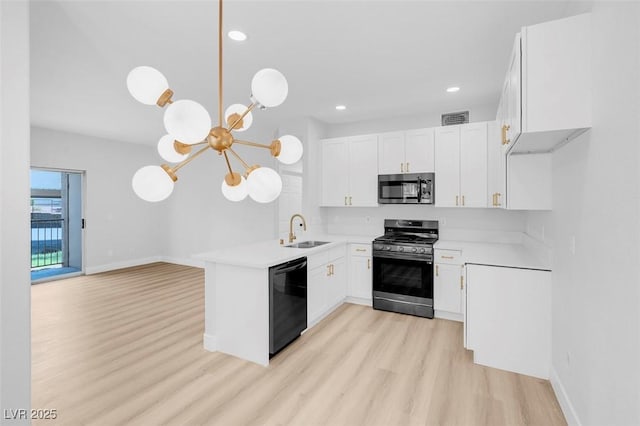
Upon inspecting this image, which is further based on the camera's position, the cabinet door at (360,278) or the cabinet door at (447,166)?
the cabinet door at (360,278)

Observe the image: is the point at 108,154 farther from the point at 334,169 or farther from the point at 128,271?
the point at 334,169

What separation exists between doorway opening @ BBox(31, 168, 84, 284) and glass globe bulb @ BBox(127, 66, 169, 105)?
20.4ft

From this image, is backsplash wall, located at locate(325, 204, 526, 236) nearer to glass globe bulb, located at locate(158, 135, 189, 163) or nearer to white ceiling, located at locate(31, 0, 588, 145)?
white ceiling, located at locate(31, 0, 588, 145)

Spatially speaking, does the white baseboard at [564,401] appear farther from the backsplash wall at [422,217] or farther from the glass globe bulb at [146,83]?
the glass globe bulb at [146,83]

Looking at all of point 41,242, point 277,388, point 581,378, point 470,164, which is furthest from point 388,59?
point 41,242

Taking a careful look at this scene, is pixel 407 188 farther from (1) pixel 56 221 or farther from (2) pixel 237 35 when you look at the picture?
(1) pixel 56 221

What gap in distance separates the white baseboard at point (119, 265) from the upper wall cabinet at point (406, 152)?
5.79 meters

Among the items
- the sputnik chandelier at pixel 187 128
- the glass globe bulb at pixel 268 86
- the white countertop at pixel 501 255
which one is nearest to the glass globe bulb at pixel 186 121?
the sputnik chandelier at pixel 187 128

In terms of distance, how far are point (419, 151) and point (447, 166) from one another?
0.41m

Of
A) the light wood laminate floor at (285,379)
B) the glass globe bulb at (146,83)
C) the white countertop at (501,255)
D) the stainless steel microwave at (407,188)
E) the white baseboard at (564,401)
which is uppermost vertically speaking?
the glass globe bulb at (146,83)

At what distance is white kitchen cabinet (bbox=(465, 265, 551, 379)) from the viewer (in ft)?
8.13

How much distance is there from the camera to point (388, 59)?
284cm

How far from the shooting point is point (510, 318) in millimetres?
2574

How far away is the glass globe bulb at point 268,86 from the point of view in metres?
1.39
